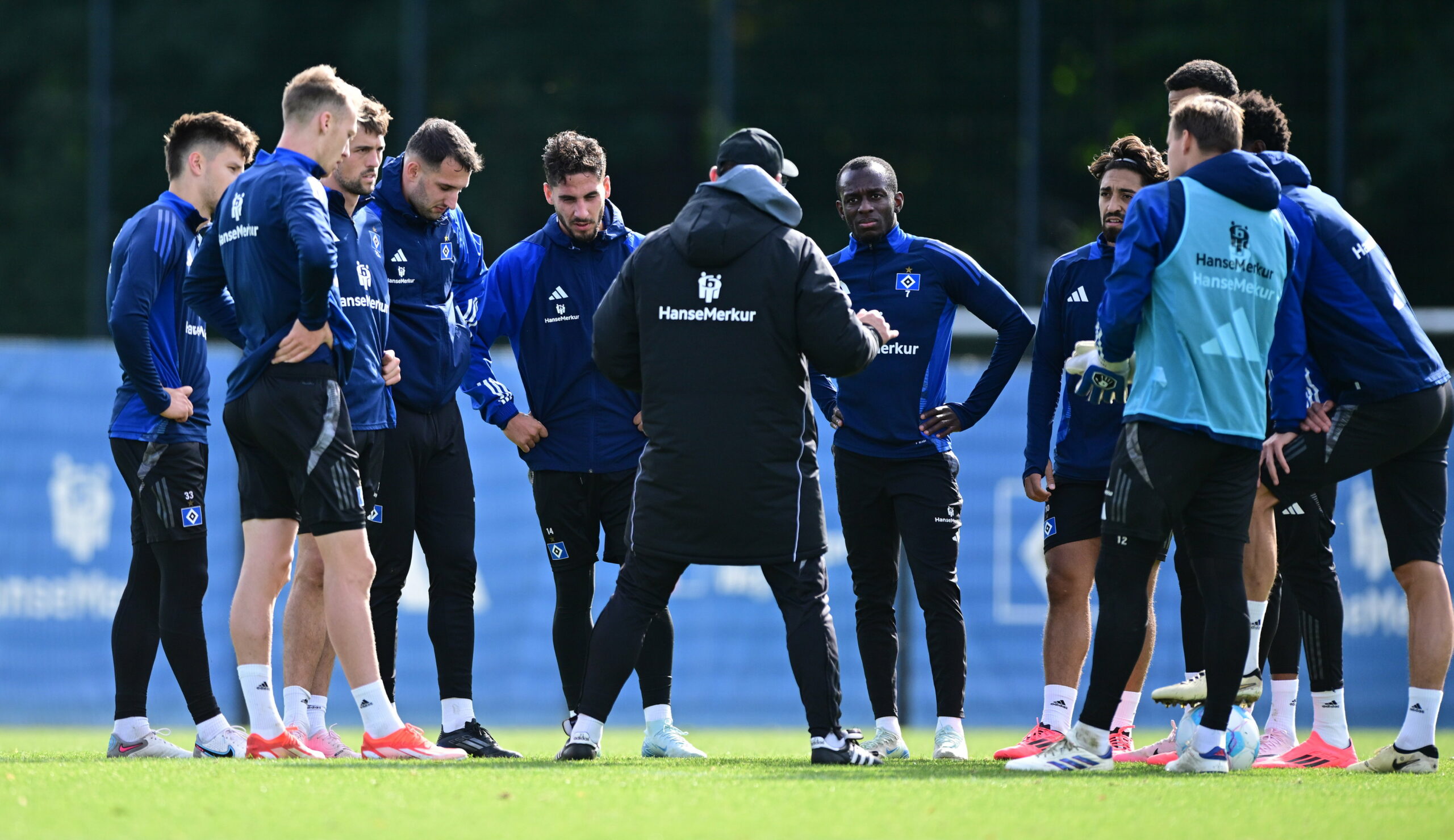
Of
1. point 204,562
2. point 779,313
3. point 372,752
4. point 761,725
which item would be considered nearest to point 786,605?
point 779,313

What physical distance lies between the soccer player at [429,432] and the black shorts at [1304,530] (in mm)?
3091

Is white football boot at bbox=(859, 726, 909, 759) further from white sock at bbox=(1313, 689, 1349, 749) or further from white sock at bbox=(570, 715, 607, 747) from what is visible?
white sock at bbox=(1313, 689, 1349, 749)

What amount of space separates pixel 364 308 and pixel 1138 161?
3.10 meters

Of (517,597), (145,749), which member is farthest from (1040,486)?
(517,597)

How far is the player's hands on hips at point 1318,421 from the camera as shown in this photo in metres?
5.84

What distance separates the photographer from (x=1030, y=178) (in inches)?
640

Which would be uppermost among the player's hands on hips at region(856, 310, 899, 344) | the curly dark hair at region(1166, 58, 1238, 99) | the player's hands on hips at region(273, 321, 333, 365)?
the curly dark hair at region(1166, 58, 1238, 99)

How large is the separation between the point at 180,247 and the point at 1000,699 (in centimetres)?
632

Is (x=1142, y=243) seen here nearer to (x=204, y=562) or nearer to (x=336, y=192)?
(x=336, y=192)

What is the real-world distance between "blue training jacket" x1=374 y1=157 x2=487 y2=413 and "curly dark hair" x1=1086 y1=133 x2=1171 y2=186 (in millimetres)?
2680

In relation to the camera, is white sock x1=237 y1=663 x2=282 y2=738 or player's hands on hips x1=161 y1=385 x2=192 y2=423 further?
player's hands on hips x1=161 y1=385 x2=192 y2=423

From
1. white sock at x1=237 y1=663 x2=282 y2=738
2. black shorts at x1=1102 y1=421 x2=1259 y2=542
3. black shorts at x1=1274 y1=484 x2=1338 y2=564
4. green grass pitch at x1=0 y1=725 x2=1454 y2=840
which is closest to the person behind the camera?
green grass pitch at x1=0 y1=725 x2=1454 y2=840

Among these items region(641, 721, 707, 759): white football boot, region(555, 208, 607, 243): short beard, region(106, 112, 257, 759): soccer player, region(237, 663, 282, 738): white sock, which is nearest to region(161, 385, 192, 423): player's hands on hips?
region(106, 112, 257, 759): soccer player

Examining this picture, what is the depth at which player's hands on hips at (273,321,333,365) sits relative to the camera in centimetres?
554
